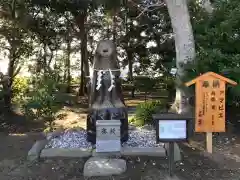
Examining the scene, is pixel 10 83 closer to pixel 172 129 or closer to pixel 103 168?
pixel 103 168

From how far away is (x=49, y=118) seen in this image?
7.40 metres

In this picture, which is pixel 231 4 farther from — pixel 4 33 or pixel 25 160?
pixel 4 33

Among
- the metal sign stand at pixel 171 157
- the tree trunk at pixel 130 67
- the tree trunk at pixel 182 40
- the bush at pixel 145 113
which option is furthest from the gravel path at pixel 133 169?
the tree trunk at pixel 130 67

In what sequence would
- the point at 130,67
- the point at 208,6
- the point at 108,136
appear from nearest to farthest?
1. the point at 108,136
2. the point at 208,6
3. the point at 130,67

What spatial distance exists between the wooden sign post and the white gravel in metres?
0.83

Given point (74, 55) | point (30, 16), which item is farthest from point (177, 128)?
point (74, 55)

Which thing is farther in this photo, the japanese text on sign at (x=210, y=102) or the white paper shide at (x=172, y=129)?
the japanese text on sign at (x=210, y=102)

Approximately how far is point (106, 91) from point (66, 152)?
1.20m

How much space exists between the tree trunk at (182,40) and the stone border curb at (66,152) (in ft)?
8.71

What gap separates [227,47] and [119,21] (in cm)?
1125

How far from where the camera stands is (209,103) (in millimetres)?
5957

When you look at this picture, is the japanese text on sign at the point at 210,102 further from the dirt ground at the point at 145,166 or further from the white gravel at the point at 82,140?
the white gravel at the point at 82,140

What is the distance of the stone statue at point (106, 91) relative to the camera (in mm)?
5883

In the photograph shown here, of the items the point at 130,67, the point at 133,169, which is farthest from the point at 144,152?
the point at 130,67
